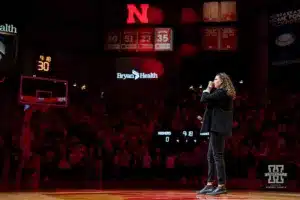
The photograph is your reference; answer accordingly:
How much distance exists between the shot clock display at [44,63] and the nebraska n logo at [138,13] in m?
3.73

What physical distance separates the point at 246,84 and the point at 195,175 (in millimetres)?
11817

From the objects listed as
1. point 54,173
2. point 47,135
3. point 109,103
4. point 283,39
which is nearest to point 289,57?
point 283,39

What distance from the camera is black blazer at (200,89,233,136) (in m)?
5.84

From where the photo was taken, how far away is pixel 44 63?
61.2ft

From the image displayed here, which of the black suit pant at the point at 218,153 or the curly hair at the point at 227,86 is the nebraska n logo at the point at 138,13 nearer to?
the curly hair at the point at 227,86

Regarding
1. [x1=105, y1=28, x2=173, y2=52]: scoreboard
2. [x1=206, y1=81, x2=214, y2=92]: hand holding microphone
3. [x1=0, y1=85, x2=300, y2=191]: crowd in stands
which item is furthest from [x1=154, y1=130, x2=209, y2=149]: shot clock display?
[x1=206, y1=81, x2=214, y2=92]: hand holding microphone

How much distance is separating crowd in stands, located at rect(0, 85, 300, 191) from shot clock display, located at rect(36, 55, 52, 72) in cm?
310

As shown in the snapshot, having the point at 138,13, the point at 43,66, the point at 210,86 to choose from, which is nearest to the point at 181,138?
the point at 43,66

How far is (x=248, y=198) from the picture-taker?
225 inches

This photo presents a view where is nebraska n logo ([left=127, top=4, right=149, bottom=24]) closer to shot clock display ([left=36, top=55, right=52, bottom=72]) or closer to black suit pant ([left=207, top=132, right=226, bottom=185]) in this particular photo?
shot clock display ([left=36, top=55, right=52, bottom=72])

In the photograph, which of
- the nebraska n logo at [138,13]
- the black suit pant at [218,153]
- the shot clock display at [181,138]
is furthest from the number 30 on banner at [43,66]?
the black suit pant at [218,153]

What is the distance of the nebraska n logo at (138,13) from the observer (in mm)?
20531

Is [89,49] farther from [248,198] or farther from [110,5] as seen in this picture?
[248,198]

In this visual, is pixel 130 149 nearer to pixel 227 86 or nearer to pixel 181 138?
pixel 181 138
